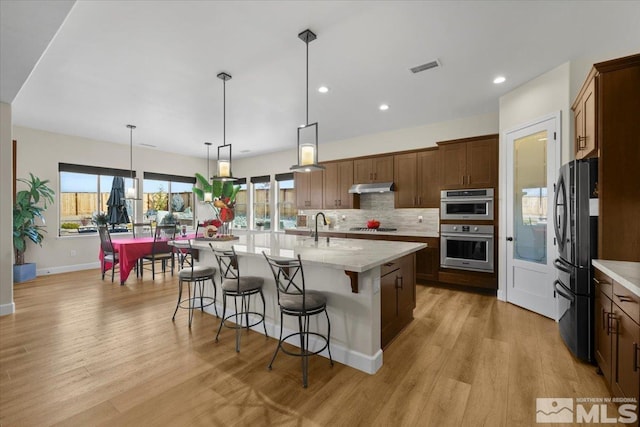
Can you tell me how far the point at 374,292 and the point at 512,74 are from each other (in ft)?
10.3

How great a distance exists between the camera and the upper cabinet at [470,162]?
168 inches

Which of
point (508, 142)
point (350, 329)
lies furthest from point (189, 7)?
point (508, 142)

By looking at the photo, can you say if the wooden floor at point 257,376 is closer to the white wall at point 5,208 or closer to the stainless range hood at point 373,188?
the white wall at point 5,208

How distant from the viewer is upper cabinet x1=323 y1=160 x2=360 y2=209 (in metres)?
6.04

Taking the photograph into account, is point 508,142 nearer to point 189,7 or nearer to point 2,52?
point 189,7

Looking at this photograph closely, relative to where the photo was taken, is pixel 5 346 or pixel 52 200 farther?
pixel 52 200

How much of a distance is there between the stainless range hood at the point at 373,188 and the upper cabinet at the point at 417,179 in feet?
0.58

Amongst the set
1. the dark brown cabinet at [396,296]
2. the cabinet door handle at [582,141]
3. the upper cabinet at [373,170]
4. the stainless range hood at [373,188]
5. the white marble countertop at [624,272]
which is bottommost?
the dark brown cabinet at [396,296]

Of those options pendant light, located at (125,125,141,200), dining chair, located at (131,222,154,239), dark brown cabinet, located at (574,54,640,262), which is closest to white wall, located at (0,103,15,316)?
pendant light, located at (125,125,141,200)

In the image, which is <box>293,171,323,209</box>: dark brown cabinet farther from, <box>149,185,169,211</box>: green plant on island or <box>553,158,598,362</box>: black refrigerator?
<box>553,158,598,362</box>: black refrigerator

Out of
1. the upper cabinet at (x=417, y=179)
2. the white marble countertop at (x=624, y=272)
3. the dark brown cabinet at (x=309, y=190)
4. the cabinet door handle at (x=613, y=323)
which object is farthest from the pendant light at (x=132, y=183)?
the cabinet door handle at (x=613, y=323)

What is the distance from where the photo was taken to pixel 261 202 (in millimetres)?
8281

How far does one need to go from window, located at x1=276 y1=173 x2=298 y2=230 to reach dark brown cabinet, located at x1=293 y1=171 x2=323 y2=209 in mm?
554

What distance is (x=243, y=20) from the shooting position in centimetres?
234
